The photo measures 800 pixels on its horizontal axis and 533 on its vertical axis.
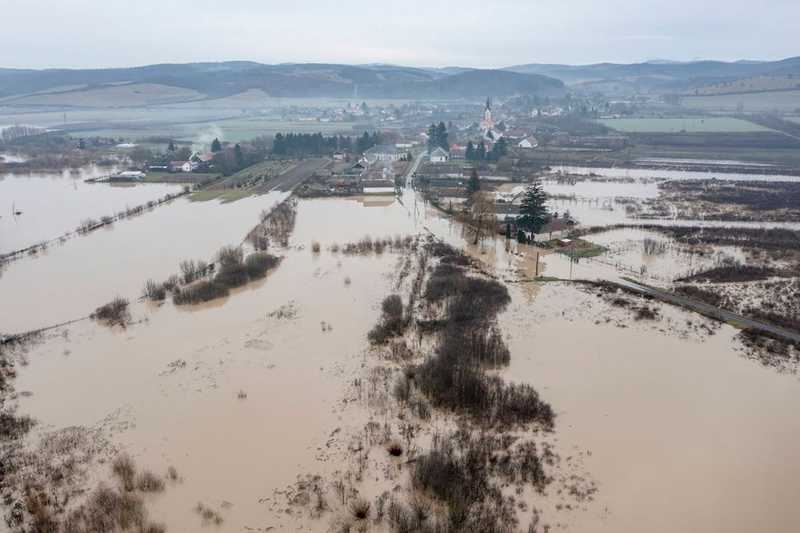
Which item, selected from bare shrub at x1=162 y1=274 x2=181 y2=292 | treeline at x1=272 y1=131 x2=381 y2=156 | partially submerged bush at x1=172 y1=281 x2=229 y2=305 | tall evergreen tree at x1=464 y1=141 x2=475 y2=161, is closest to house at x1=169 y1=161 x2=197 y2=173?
treeline at x1=272 y1=131 x2=381 y2=156

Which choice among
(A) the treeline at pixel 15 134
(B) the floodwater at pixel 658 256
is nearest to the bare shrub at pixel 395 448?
(B) the floodwater at pixel 658 256

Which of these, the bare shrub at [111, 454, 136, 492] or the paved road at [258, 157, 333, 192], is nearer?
the bare shrub at [111, 454, 136, 492]

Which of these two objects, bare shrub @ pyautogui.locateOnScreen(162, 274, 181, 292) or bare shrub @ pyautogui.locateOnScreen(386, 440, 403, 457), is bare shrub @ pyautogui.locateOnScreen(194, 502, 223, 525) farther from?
bare shrub @ pyautogui.locateOnScreen(162, 274, 181, 292)

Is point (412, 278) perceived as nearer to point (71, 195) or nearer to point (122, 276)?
point (122, 276)

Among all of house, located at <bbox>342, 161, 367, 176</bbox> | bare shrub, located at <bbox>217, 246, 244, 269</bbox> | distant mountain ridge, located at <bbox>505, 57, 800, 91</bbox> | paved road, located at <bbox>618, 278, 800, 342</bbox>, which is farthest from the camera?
distant mountain ridge, located at <bbox>505, 57, 800, 91</bbox>

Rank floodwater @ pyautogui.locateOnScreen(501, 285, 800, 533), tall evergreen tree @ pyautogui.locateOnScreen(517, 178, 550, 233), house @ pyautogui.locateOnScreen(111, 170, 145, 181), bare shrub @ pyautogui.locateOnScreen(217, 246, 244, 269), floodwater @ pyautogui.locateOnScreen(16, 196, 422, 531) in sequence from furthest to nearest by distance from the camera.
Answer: house @ pyautogui.locateOnScreen(111, 170, 145, 181)
tall evergreen tree @ pyautogui.locateOnScreen(517, 178, 550, 233)
bare shrub @ pyautogui.locateOnScreen(217, 246, 244, 269)
floodwater @ pyautogui.locateOnScreen(16, 196, 422, 531)
floodwater @ pyautogui.locateOnScreen(501, 285, 800, 533)

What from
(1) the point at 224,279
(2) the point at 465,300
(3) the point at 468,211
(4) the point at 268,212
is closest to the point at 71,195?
(4) the point at 268,212
